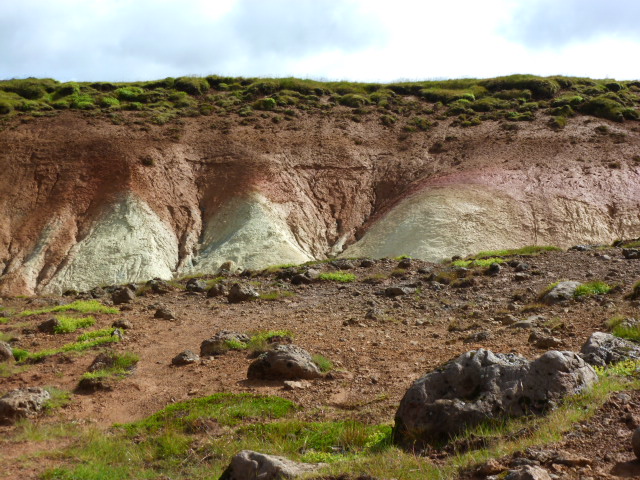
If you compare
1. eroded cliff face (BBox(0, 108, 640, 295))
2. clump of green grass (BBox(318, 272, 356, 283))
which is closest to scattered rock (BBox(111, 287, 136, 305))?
clump of green grass (BBox(318, 272, 356, 283))

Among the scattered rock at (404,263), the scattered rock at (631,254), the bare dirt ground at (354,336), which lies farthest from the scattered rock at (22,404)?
the scattered rock at (631,254)

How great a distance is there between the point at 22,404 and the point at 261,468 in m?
5.35

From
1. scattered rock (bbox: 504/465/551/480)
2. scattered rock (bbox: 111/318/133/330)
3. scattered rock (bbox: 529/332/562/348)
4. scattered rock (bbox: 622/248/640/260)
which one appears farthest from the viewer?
scattered rock (bbox: 622/248/640/260)

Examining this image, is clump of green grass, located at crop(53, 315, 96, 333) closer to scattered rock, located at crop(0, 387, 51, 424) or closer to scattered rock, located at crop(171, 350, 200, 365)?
scattered rock, located at crop(171, 350, 200, 365)

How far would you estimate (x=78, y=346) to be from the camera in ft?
45.2

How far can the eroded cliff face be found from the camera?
3309cm

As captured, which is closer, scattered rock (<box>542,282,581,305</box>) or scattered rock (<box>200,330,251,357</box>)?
scattered rock (<box>200,330,251,357</box>)

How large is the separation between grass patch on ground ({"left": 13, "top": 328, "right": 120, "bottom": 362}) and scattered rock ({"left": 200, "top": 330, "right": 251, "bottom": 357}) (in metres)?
2.63

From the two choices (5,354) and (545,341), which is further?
(5,354)

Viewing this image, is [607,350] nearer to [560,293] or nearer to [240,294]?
[560,293]

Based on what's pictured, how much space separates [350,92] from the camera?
53.0 meters

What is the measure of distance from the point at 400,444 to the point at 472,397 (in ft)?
2.84

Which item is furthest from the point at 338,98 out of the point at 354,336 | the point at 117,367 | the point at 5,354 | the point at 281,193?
the point at 117,367

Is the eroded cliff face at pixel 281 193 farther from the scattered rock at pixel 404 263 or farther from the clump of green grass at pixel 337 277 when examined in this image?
the clump of green grass at pixel 337 277
